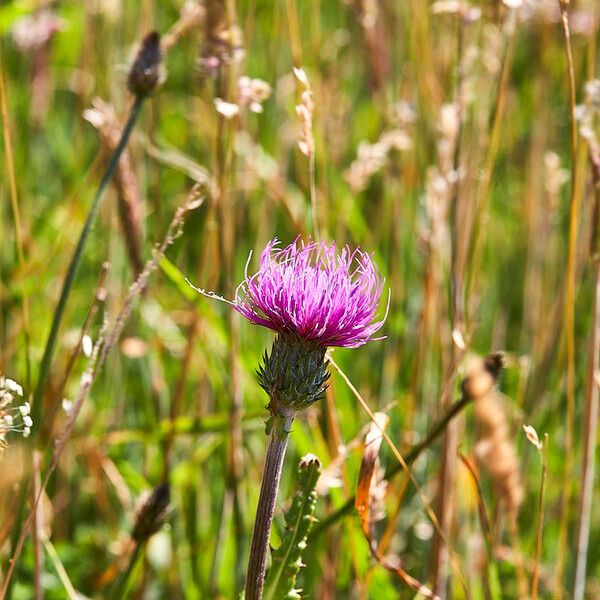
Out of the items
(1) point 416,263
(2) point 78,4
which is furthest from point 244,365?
(2) point 78,4

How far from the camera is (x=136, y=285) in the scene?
2.46ft

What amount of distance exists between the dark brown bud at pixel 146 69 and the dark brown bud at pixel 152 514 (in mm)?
439

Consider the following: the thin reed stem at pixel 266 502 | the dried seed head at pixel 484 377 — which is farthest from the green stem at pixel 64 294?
A: the dried seed head at pixel 484 377

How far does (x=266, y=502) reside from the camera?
2.27ft

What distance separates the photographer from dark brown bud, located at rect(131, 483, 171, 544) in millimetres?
883

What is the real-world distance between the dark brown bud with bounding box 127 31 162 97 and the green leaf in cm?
48

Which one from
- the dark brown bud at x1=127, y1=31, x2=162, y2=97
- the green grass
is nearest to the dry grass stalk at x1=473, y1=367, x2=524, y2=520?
the green grass

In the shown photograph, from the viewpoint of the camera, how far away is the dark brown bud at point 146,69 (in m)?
0.98

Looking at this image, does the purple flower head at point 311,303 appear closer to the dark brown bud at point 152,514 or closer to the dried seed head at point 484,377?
the dried seed head at point 484,377

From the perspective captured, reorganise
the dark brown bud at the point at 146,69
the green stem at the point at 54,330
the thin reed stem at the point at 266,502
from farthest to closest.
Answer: the dark brown bud at the point at 146,69 → the green stem at the point at 54,330 → the thin reed stem at the point at 266,502

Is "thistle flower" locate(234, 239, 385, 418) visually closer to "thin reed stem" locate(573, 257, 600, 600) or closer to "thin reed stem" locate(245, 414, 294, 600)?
"thin reed stem" locate(245, 414, 294, 600)

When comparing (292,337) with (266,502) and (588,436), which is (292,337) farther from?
(588,436)

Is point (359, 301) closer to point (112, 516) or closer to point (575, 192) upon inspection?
point (575, 192)

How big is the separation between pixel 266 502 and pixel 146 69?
1.75ft
